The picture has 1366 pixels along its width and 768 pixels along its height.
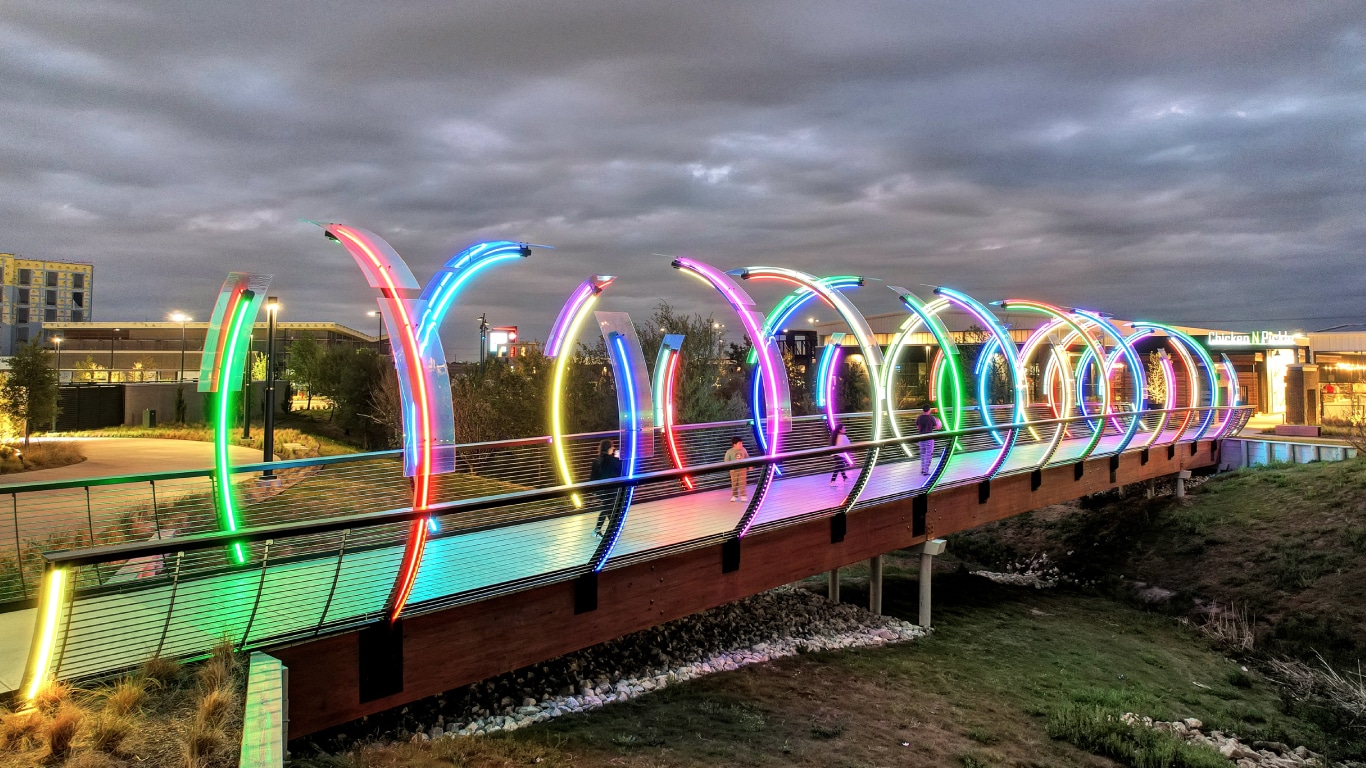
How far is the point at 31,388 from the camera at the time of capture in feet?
83.7

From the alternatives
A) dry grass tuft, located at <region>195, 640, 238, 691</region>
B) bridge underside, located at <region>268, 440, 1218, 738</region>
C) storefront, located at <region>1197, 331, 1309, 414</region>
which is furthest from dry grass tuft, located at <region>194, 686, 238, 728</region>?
storefront, located at <region>1197, 331, 1309, 414</region>

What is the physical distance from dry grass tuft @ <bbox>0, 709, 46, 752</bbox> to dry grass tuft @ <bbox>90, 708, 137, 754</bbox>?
9.6 inches

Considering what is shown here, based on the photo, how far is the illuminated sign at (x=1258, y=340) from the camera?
4472 centimetres

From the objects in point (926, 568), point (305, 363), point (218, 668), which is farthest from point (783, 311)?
point (305, 363)

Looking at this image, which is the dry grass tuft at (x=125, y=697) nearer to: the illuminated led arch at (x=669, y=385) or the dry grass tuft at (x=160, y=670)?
the dry grass tuft at (x=160, y=670)

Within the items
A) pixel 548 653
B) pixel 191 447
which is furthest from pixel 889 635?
pixel 191 447

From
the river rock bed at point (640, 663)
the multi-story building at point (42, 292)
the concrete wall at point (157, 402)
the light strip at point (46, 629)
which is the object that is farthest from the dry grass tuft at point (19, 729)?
the multi-story building at point (42, 292)

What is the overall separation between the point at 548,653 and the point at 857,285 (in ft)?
26.7

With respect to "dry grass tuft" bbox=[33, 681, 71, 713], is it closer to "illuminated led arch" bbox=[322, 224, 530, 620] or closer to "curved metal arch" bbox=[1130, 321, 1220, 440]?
"illuminated led arch" bbox=[322, 224, 530, 620]

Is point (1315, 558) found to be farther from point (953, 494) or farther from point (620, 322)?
point (620, 322)

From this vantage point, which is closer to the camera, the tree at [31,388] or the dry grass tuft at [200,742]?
the dry grass tuft at [200,742]

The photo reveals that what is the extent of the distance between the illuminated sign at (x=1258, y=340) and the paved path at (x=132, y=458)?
51.0m

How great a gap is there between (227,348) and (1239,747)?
480 inches

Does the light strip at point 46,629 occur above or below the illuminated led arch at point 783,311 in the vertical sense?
below
